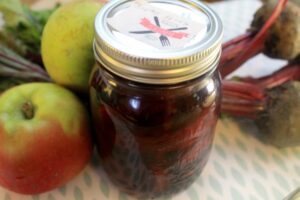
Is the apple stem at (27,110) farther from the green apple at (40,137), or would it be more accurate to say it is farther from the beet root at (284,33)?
the beet root at (284,33)

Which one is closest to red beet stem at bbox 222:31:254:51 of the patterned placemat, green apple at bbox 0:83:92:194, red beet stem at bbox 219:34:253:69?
red beet stem at bbox 219:34:253:69

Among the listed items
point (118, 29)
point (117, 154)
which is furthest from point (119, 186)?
point (118, 29)

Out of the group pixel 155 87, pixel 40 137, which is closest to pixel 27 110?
pixel 40 137

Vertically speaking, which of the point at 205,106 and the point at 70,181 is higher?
the point at 205,106

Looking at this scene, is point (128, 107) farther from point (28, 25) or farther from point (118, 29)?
point (28, 25)

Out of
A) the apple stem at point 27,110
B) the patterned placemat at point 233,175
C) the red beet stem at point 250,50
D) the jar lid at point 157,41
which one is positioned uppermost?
the jar lid at point 157,41

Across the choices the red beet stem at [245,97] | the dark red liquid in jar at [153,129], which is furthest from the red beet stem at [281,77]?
the dark red liquid in jar at [153,129]

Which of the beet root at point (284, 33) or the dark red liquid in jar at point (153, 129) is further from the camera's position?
the beet root at point (284, 33)

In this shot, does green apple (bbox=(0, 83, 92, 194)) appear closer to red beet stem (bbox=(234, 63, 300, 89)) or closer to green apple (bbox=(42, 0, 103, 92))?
green apple (bbox=(42, 0, 103, 92))
